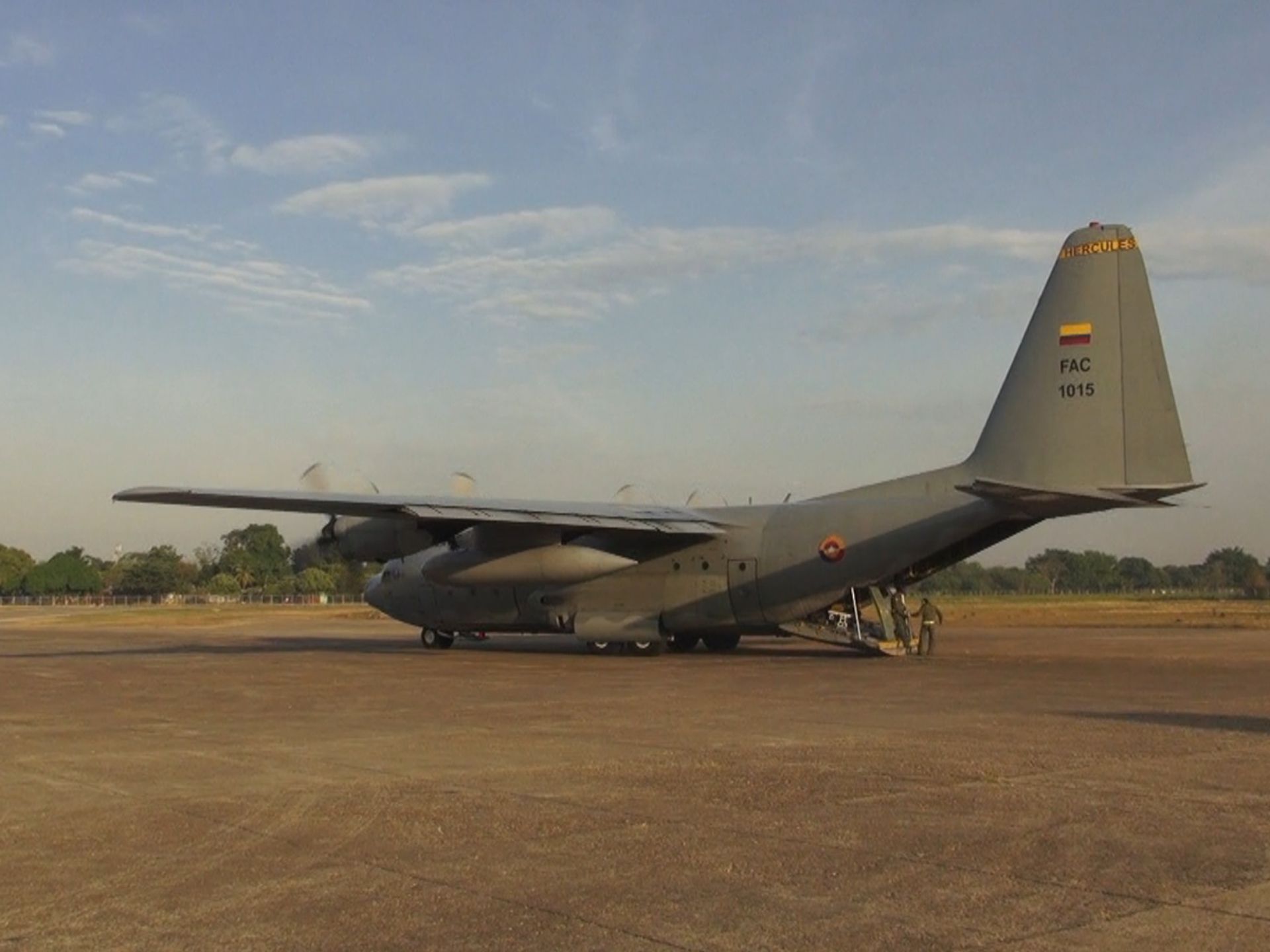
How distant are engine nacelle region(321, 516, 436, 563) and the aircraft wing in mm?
1525

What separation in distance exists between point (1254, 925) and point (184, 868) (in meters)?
5.73

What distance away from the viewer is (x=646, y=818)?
9.09 m

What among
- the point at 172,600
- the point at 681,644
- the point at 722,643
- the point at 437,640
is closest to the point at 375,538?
the point at 437,640

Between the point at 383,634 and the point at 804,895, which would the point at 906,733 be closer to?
the point at 804,895

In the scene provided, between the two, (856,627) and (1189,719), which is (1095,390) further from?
(1189,719)

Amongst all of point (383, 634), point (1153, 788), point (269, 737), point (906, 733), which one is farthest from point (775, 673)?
point (383, 634)

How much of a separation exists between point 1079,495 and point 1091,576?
156874 millimetres

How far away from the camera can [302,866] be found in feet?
25.2

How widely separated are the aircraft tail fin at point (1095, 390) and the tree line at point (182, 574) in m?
94.3

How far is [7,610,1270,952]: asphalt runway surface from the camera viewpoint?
251 inches

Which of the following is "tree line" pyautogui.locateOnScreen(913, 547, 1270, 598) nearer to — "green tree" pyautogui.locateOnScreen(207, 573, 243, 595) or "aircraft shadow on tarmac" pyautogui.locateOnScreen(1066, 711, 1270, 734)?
"green tree" pyautogui.locateOnScreen(207, 573, 243, 595)

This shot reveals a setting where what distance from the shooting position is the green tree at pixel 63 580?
130500 millimetres

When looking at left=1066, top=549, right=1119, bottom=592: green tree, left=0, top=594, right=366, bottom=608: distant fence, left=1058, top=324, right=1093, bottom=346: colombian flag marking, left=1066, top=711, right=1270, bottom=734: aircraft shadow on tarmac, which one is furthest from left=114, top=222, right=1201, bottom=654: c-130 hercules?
left=1066, top=549, right=1119, bottom=592: green tree

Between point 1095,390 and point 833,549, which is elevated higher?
point 1095,390
